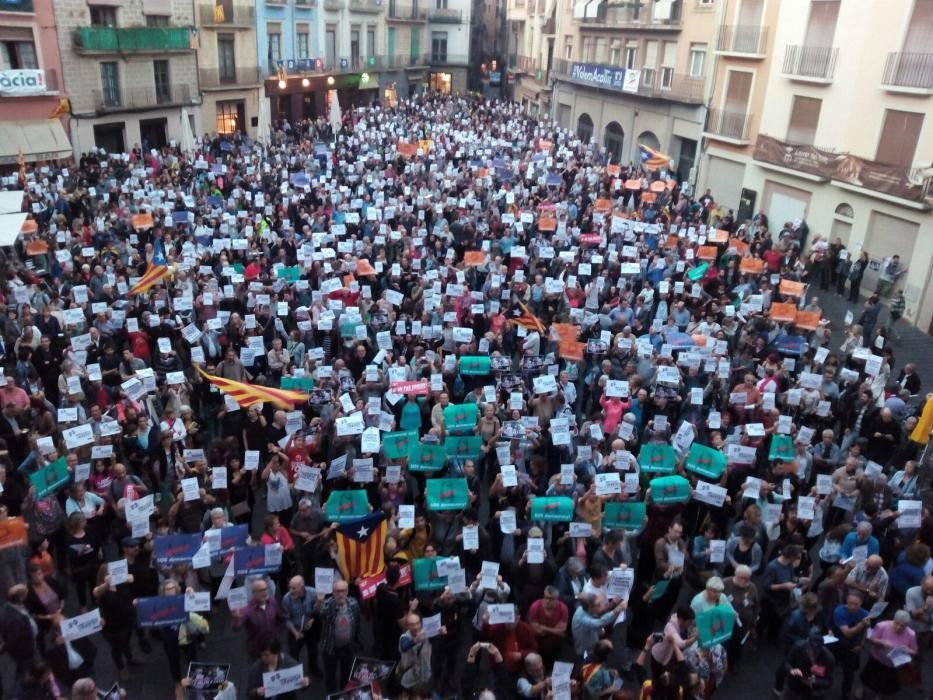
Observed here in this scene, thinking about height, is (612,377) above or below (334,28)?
below

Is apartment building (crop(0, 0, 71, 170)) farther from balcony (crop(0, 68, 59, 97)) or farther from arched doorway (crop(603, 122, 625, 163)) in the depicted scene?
arched doorway (crop(603, 122, 625, 163))

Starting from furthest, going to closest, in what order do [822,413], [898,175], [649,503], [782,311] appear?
[898,175] → [782,311] → [822,413] → [649,503]

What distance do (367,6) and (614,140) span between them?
70.0 feet

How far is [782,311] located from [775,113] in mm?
14717

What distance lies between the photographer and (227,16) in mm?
38375

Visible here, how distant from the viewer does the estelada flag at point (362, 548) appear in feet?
26.0

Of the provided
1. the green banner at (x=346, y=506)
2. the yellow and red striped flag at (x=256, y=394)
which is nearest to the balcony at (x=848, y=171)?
the yellow and red striped flag at (x=256, y=394)

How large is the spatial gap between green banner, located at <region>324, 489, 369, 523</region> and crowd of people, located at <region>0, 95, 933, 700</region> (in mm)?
22

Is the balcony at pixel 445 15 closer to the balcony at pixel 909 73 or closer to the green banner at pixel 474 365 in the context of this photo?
the balcony at pixel 909 73

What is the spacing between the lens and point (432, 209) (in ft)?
67.6

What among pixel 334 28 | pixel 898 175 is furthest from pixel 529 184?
pixel 334 28

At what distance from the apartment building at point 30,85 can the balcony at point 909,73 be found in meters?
27.0

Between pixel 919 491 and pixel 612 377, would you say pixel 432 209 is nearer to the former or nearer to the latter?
pixel 612 377

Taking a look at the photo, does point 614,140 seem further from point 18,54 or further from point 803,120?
point 18,54
